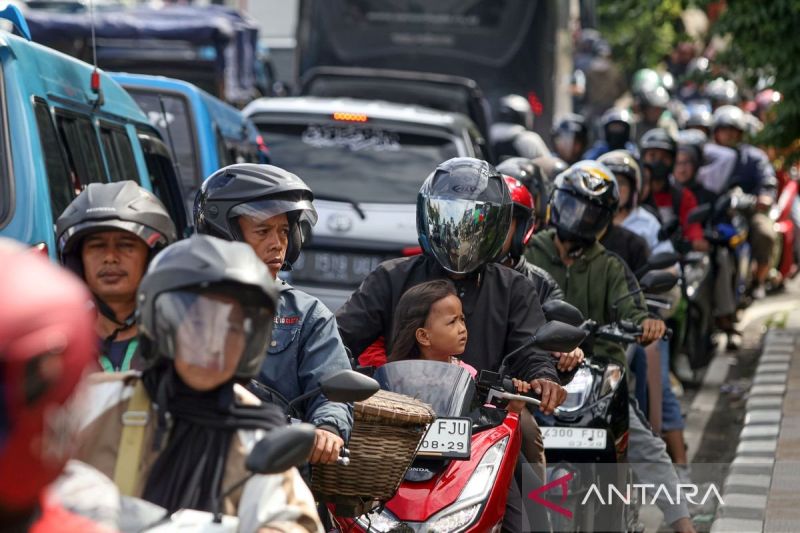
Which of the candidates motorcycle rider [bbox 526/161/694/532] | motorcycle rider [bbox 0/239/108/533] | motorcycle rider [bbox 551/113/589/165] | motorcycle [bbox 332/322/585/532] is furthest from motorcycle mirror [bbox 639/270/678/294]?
motorcycle rider [bbox 551/113/589/165]

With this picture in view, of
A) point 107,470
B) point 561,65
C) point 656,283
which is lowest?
point 561,65

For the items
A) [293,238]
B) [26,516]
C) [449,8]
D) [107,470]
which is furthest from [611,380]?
[449,8]

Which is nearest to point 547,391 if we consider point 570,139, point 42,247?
point 42,247

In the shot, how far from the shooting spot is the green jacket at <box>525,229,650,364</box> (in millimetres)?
7574

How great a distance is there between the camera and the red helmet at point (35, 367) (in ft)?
7.35

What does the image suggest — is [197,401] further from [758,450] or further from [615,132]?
[615,132]

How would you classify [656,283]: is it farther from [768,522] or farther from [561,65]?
[561,65]

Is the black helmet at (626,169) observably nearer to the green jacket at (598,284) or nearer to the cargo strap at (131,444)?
the green jacket at (598,284)

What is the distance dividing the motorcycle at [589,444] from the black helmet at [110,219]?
84.3 inches

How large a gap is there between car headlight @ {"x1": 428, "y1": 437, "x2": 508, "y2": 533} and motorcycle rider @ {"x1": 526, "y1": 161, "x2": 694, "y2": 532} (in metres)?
2.40

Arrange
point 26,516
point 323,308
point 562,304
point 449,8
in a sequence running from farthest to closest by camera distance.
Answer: point 449,8, point 562,304, point 323,308, point 26,516

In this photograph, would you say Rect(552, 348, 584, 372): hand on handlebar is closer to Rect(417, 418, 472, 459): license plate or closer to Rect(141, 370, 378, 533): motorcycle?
Rect(417, 418, 472, 459): license plate

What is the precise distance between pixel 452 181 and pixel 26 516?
12.6 ft

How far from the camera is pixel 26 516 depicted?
240 cm
